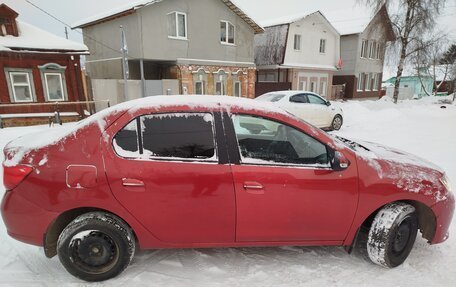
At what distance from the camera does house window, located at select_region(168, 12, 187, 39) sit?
1606 centimetres

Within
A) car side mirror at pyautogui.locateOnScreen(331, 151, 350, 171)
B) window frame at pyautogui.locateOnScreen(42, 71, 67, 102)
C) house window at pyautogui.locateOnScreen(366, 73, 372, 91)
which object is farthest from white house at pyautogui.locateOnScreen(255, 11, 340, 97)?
car side mirror at pyautogui.locateOnScreen(331, 151, 350, 171)

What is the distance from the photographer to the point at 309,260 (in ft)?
9.62

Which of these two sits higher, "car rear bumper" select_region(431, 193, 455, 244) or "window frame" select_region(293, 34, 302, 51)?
"window frame" select_region(293, 34, 302, 51)

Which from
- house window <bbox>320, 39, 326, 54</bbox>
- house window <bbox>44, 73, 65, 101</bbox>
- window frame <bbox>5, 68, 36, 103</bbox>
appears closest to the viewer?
window frame <bbox>5, 68, 36, 103</bbox>

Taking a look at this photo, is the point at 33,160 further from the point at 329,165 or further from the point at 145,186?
the point at 329,165

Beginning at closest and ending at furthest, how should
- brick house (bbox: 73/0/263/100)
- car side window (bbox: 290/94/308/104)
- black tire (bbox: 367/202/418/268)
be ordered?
Result: black tire (bbox: 367/202/418/268), car side window (bbox: 290/94/308/104), brick house (bbox: 73/0/263/100)

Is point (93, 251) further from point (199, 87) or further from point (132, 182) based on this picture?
point (199, 87)

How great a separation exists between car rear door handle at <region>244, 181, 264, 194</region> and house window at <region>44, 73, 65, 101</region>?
47.7 feet

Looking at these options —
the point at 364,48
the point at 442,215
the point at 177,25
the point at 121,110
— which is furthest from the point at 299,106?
the point at 364,48

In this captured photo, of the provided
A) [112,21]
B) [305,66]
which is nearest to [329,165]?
[112,21]

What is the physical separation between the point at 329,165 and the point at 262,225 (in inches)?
32.4

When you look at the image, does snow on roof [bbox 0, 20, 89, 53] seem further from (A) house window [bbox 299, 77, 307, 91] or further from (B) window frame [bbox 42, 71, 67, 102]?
(A) house window [bbox 299, 77, 307, 91]

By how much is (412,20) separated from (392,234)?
2275 centimetres

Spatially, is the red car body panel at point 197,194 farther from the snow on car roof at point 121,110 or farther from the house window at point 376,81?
the house window at point 376,81
